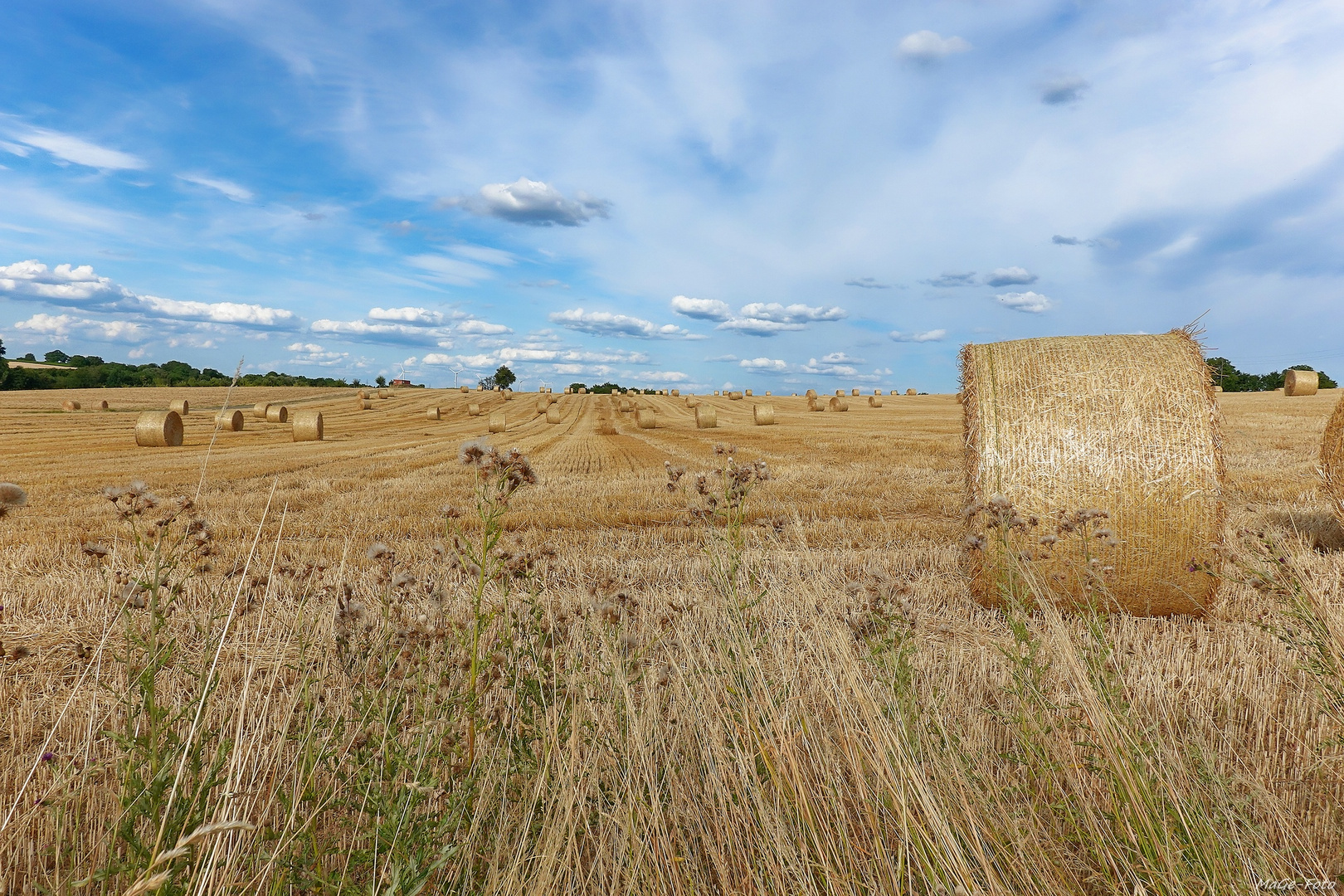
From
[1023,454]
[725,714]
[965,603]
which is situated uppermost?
[1023,454]

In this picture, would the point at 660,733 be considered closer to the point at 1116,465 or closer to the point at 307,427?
the point at 1116,465

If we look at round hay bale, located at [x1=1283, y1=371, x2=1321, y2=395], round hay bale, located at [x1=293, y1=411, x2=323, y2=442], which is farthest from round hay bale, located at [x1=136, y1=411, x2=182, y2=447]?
round hay bale, located at [x1=1283, y1=371, x2=1321, y2=395]

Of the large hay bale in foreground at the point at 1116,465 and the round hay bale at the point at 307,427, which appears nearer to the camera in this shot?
the large hay bale in foreground at the point at 1116,465

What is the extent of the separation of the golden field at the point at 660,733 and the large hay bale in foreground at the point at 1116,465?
476 millimetres

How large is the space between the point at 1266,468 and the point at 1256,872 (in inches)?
562

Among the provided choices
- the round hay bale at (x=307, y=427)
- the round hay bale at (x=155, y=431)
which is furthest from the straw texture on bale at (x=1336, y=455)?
the round hay bale at (x=155, y=431)

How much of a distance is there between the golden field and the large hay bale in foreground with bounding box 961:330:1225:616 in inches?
18.7

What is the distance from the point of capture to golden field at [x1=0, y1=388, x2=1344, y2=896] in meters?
2.28

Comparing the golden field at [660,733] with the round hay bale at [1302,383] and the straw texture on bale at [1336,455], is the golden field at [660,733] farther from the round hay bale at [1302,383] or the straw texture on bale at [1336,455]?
the round hay bale at [1302,383]

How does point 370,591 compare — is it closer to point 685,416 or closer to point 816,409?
point 685,416

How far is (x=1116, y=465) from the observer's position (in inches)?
254

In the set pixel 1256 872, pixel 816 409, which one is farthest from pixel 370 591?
pixel 816 409

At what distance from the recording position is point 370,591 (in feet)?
20.1

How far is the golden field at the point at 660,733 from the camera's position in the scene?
7.49ft
